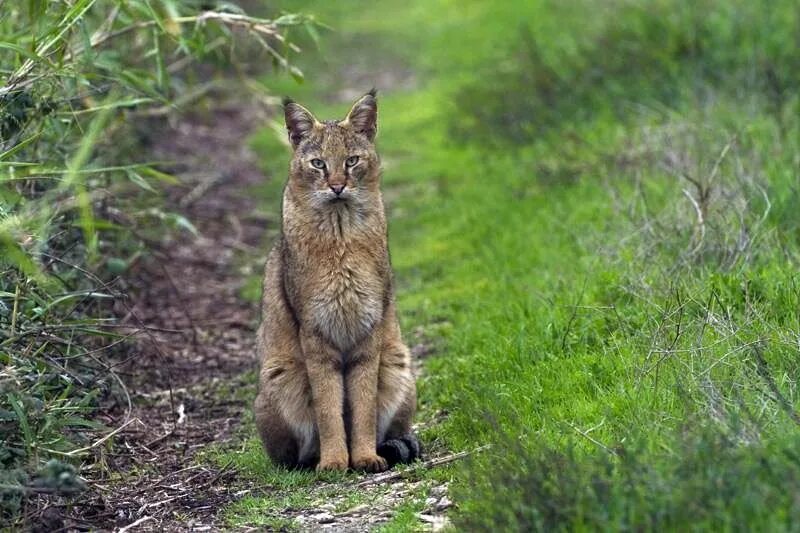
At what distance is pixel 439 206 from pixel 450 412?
197 inches

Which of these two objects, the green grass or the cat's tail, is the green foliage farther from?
the green grass

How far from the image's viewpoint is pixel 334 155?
21.9 feet

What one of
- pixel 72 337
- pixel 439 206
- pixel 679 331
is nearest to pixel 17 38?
pixel 72 337

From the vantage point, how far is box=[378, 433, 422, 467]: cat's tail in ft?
21.0

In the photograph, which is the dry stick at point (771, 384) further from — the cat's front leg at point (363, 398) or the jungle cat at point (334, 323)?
the cat's front leg at point (363, 398)

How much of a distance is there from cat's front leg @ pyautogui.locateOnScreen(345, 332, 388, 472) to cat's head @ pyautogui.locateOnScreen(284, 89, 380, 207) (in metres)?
0.77

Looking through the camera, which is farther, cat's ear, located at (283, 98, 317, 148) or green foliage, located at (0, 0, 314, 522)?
cat's ear, located at (283, 98, 317, 148)

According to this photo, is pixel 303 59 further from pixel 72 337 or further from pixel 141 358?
pixel 72 337

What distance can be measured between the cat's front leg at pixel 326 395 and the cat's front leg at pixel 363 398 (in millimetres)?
56

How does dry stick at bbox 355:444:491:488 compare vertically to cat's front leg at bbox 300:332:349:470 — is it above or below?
below

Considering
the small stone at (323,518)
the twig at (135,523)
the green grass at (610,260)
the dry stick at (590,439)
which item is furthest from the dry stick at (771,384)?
the twig at (135,523)

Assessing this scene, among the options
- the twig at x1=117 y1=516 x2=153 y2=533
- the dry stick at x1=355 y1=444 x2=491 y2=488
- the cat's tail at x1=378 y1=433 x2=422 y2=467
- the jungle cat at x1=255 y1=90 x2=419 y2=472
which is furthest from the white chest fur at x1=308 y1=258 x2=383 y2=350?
the twig at x1=117 y1=516 x2=153 y2=533

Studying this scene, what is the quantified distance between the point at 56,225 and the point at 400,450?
2251mm

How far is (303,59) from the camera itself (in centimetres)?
1950
